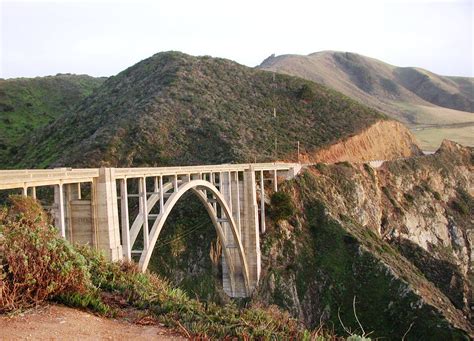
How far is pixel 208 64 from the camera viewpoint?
7600 cm

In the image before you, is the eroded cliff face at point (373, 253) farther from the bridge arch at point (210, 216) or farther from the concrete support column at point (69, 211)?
the concrete support column at point (69, 211)

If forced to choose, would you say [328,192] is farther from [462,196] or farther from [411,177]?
[462,196]

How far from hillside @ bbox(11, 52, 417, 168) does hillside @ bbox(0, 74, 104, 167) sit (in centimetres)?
987

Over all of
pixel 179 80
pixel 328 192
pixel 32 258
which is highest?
pixel 179 80

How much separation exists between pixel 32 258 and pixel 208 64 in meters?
68.9

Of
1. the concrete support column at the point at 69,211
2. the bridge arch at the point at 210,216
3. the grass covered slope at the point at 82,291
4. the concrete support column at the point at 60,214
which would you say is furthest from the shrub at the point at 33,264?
the bridge arch at the point at 210,216

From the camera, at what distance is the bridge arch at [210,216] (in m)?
19.3

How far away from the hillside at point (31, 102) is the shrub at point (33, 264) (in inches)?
2217

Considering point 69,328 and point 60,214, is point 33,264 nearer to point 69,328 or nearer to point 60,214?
point 69,328

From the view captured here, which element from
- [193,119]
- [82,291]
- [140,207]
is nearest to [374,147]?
[193,119]

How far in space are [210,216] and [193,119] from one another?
29.9 m

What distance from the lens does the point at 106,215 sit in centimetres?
1597

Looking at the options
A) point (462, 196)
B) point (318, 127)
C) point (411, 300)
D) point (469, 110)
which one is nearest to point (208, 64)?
point (318, 127)

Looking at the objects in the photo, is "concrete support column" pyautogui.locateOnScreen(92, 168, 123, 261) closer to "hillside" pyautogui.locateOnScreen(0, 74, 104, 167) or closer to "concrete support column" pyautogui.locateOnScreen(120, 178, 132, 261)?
"concrete support column" pyautogui.locateOnScreen(120, 178, 132, 261)
